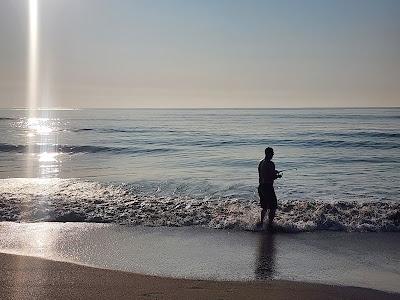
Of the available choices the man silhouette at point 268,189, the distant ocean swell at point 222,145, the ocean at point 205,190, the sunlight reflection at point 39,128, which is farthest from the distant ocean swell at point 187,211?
the sunlight reflection at point 39,128

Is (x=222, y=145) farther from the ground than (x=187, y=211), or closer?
farther from the ground

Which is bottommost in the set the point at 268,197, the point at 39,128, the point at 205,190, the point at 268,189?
the point at 39,128

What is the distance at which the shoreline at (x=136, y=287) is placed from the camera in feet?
17.5

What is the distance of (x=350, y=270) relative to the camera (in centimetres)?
657

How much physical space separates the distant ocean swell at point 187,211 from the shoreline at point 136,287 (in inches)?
139

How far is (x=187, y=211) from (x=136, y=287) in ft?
16.9

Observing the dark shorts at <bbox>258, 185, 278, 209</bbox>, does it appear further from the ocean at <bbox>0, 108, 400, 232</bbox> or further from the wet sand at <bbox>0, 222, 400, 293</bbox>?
the wet sand at <bbox>0, 222, 400, 293</bbox>

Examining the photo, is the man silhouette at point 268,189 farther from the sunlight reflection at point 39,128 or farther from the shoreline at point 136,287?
the sunlight reflection at point 39,128

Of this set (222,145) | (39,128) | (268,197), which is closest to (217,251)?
(268,197)

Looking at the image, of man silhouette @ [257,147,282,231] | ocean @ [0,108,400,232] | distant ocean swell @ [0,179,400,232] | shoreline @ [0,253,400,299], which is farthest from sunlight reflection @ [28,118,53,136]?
shoreline @ [0,253,400,299]

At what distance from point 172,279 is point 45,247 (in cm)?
285

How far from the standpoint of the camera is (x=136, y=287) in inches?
222

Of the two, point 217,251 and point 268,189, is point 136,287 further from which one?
point 268,189

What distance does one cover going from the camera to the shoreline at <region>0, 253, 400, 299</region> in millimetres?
5340
